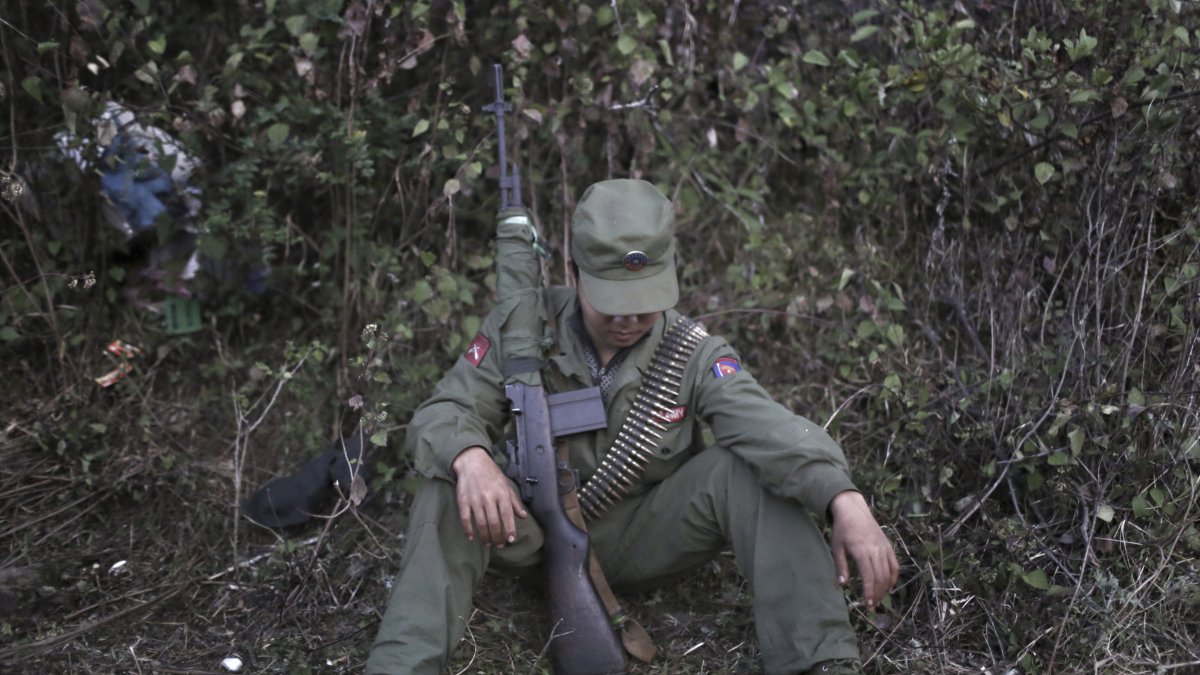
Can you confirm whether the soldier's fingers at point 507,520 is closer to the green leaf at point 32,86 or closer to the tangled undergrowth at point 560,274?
the tangled undergrowth at point 560,274

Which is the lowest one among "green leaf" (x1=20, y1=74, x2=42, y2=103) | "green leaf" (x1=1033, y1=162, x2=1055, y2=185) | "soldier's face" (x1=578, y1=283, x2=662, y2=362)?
"soldier's face" (x1=578, y1=283, x2=662, y2=362)

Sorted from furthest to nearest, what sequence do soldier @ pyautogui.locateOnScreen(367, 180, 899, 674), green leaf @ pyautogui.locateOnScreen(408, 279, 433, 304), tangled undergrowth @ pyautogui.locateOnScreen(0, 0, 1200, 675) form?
green leaf @ pyautogui.locateOnScreen(408, 279, 433, 304)
tangled undergrowth @ pyautogui.locateOnScreen(0, 0, 1200, 675)
soldier @ pyautogui.locateOnScreen(367, 180, 899, 674)

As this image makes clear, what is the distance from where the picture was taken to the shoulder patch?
3.75 m

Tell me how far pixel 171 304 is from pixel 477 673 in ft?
8.62

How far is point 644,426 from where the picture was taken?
12.5ft

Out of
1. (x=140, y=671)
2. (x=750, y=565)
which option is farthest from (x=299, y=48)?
(x=750, y=565)

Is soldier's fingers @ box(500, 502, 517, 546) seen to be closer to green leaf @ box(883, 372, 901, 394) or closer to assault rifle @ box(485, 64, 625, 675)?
assault rifle @ box(485, 64, 625, 675)

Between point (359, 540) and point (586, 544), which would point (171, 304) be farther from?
point (586, 544)

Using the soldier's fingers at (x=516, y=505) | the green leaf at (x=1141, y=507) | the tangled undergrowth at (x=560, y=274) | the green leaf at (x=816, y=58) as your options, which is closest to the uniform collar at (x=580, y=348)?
the soldier's fingers at (x=516, y=505)

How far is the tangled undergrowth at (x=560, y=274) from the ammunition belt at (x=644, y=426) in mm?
629

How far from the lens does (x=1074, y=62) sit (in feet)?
15.5

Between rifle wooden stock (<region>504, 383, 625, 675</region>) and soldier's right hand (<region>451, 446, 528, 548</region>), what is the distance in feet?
0.56

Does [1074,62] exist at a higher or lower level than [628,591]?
higher

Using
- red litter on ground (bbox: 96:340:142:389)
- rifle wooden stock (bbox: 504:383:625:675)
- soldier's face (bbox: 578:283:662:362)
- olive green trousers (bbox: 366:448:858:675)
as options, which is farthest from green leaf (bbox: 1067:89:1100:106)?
red litter on ground (bbox: 96:340:142:389)
